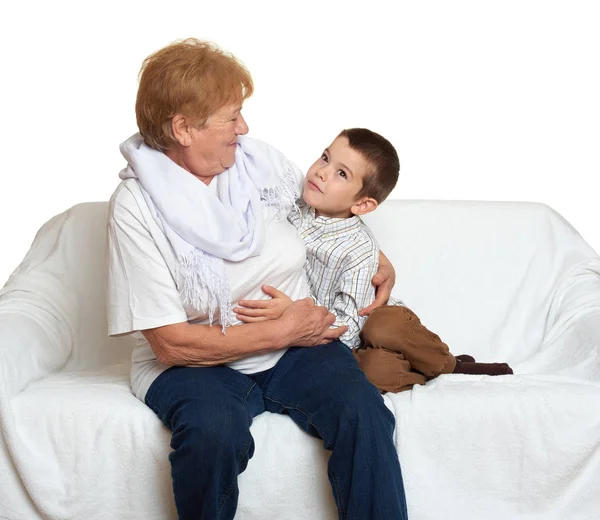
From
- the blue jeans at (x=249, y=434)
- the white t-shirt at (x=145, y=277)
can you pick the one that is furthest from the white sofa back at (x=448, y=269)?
the blue jeans at (x=249, y=434)

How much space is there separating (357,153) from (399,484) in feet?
3.40

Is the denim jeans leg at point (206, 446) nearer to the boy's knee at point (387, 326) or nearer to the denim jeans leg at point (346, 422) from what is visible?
the denim jeans leg at point (346, 422)

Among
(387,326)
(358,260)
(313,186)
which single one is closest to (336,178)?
(313,186)

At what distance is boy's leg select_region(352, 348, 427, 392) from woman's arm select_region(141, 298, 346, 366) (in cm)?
23

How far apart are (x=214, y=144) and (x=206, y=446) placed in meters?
0.85

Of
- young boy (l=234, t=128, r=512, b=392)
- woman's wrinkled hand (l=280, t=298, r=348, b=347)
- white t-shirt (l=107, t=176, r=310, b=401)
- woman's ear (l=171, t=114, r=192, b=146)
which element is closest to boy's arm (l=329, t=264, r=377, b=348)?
young boy (l=234, t=128, r=512, b=392)

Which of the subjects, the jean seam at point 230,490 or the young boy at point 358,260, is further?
the young boy at point 358,260

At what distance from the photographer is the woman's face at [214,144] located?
2.96 m

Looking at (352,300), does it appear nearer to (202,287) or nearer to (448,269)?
(202,287)

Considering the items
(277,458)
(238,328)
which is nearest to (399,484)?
(277,458)

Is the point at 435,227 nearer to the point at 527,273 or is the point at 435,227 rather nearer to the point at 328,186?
the point at 527,273

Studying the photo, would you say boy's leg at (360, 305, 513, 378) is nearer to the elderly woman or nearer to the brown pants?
the brown pants

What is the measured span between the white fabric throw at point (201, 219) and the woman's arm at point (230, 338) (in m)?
0.05

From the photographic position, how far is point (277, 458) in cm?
302
